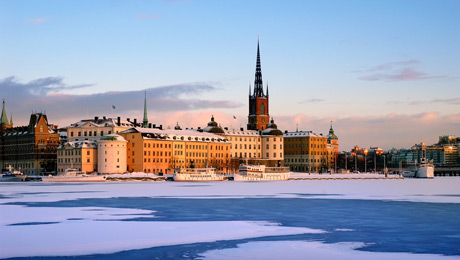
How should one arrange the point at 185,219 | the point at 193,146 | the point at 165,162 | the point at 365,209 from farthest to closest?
the point at 193,146, the point at 165,162, the point at 365,209, the point at 185,219

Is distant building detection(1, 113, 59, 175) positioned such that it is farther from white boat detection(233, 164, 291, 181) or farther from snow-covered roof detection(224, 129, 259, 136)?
white boat detection(233, 164, 291, 181)

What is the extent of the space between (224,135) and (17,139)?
56.5 meters

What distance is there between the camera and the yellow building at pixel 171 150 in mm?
148125

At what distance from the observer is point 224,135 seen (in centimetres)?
18788

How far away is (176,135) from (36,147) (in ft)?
118

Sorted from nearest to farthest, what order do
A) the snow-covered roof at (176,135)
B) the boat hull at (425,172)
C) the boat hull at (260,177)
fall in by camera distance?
the boat hull at (260,177) → the boat hull at (425,172) → the snow-covered roof at (176,135)

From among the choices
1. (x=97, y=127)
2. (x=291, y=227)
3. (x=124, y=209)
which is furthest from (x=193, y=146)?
(x=291, y=227)

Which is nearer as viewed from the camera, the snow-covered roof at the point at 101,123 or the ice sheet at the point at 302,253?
the ice sheet at the point at 302,253

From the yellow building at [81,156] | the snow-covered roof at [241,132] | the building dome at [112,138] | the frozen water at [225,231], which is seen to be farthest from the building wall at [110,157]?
the frozen water at [225,231]

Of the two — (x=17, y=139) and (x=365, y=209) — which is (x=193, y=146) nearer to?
(x=17, y=139)

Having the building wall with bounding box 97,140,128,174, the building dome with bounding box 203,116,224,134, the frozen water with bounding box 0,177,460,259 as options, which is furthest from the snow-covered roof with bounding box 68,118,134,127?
the frozen water with bounding box 0,177,460,259

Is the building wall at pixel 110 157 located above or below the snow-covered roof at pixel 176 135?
below

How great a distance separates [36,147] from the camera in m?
165

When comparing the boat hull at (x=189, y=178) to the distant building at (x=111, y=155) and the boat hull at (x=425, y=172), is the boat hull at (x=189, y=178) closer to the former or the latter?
the distant building at (x=111, y=155)
